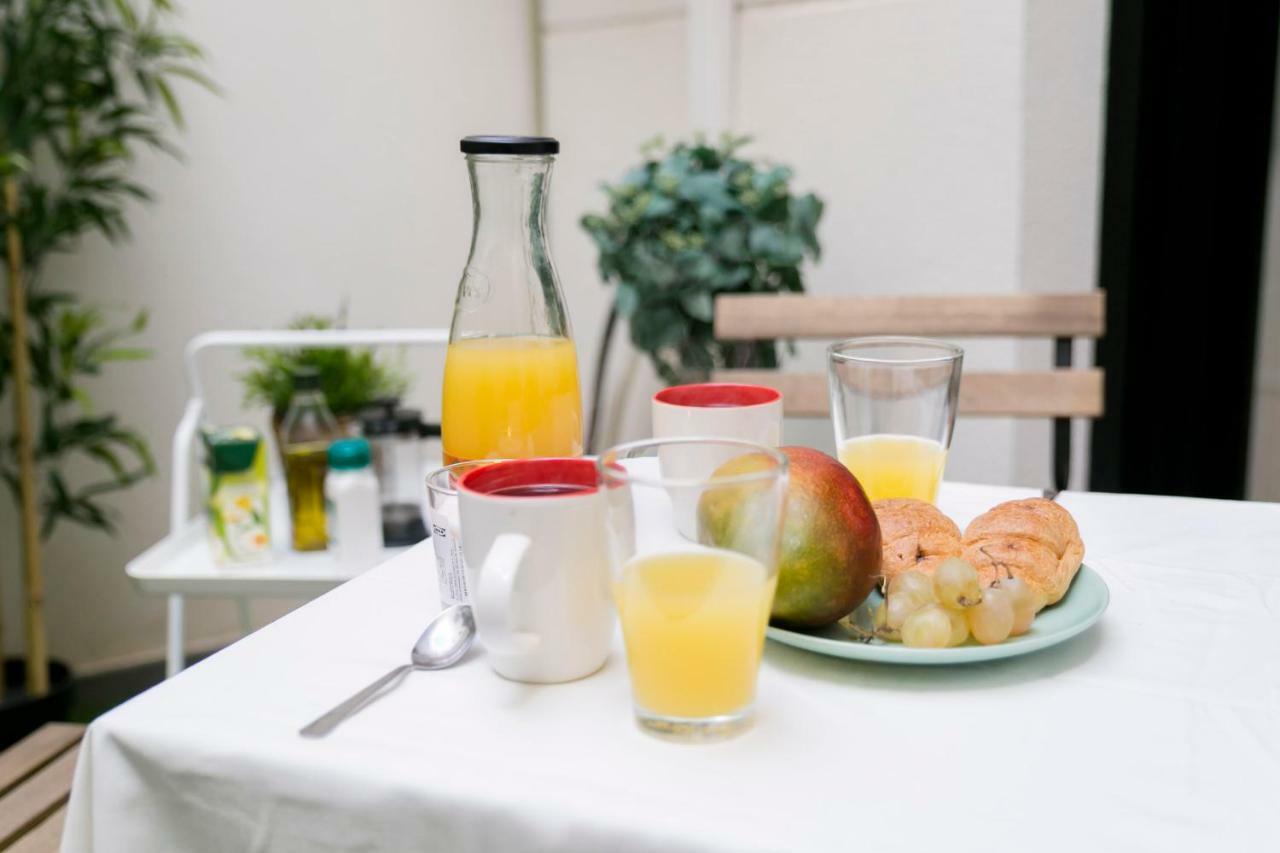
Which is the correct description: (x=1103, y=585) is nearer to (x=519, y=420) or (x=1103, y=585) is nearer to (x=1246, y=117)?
(x=519, y=420)

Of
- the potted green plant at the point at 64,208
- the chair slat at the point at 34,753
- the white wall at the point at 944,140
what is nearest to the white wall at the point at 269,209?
the potted green plant at the point at 64,208

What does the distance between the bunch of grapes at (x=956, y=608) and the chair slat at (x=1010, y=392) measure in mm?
785

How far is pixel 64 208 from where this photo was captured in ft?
6.23

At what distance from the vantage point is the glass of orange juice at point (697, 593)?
1.52 ft

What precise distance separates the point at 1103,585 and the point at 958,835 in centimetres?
27

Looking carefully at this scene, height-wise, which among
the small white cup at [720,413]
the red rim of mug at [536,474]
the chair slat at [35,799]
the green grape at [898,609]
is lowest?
the chair slat at [35,799]

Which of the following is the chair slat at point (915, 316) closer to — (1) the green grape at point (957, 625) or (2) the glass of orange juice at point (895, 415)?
(2) the glass of orange juice at point (895, 415)

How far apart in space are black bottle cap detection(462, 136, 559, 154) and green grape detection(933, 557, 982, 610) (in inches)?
13.3

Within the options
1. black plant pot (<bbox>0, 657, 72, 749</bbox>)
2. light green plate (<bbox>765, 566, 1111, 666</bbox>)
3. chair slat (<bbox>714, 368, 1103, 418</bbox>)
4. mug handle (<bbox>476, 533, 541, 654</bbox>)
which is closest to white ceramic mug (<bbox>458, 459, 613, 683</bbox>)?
mug handle (<bbox>476, 533, 541, 654</bbox>)

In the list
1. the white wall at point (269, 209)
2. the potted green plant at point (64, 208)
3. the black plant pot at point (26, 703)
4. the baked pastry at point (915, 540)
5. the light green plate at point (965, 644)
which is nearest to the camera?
the light green plate at point (965, 644)

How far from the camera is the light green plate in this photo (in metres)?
0.52

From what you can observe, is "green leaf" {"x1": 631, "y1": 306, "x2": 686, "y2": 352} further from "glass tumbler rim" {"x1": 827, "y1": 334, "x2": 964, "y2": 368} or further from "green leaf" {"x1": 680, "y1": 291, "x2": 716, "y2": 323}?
"glass tumbler rim" {"x1": 827, "y1": 334, "x2": 964, "y2": 368}

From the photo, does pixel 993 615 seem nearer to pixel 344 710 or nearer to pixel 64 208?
pixel 344 710

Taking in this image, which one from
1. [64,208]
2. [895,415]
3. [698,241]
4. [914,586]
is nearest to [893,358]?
[895,415]
